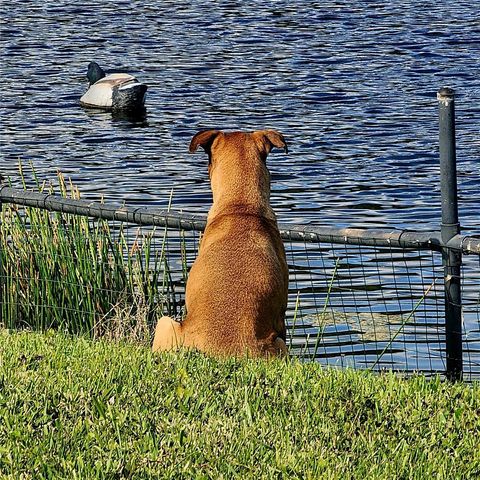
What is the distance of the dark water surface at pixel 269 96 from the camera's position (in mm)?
14469

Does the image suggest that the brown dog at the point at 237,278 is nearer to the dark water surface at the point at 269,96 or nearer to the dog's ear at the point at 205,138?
the dog's ear at the point at 205,138

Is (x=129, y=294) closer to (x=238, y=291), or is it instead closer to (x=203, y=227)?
(x=203, y=227)

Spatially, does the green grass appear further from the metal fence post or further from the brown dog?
the metal fence post

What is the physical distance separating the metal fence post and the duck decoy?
14086 millimetres

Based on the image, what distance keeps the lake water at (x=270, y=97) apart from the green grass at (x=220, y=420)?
3.17 metres

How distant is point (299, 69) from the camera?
2234 centimetres

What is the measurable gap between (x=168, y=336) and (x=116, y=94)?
49.2 ft

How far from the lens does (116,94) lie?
21266 mm

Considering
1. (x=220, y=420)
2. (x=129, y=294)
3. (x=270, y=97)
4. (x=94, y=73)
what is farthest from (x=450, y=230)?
(x=94, y=73)

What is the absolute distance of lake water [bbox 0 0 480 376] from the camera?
47.2 ft

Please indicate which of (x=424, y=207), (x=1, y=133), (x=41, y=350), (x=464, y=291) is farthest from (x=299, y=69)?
(x=41, y=350)

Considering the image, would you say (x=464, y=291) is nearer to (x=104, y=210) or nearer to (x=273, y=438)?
(x=104, y=210)

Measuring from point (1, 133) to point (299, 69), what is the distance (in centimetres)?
634

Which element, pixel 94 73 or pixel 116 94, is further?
pixel 94 73
